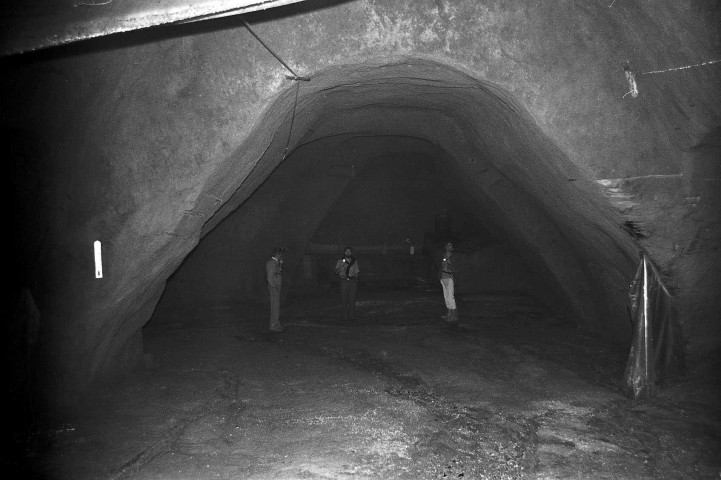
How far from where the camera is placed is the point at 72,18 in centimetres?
369

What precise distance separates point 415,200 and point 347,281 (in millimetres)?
6760

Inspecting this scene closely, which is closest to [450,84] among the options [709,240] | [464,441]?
[709,240]

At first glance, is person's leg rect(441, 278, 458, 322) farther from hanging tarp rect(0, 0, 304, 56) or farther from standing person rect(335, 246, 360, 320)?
hanging tarp rect(0, 0, 304, 56)

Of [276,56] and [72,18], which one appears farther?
[276,56]

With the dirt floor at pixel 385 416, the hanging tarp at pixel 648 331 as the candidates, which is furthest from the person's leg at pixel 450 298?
the hanging tarp at pixel 648 331

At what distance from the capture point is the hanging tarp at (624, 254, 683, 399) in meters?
5.83

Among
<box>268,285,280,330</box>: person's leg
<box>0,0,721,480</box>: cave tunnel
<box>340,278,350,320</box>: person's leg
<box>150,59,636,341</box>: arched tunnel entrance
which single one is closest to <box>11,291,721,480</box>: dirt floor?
<box>0,0,721,480</box>: cave tunnel

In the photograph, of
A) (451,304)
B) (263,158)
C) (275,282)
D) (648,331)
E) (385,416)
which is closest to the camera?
(385,416)

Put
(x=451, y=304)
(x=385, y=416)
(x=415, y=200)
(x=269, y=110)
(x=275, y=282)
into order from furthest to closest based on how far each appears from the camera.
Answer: (x=415, y=200) → (x=451, y=304) → (x=275, y=282) → (x=269, y=110) → (x=385, y=416)

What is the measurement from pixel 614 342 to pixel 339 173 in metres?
7.13

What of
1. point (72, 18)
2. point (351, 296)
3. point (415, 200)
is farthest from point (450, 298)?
point (72, 18)

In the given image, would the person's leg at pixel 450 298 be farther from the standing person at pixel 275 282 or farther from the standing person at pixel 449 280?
the standing person at pixel 275 282

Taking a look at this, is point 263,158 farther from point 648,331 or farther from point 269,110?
point 648,331

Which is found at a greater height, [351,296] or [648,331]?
[351,296]
